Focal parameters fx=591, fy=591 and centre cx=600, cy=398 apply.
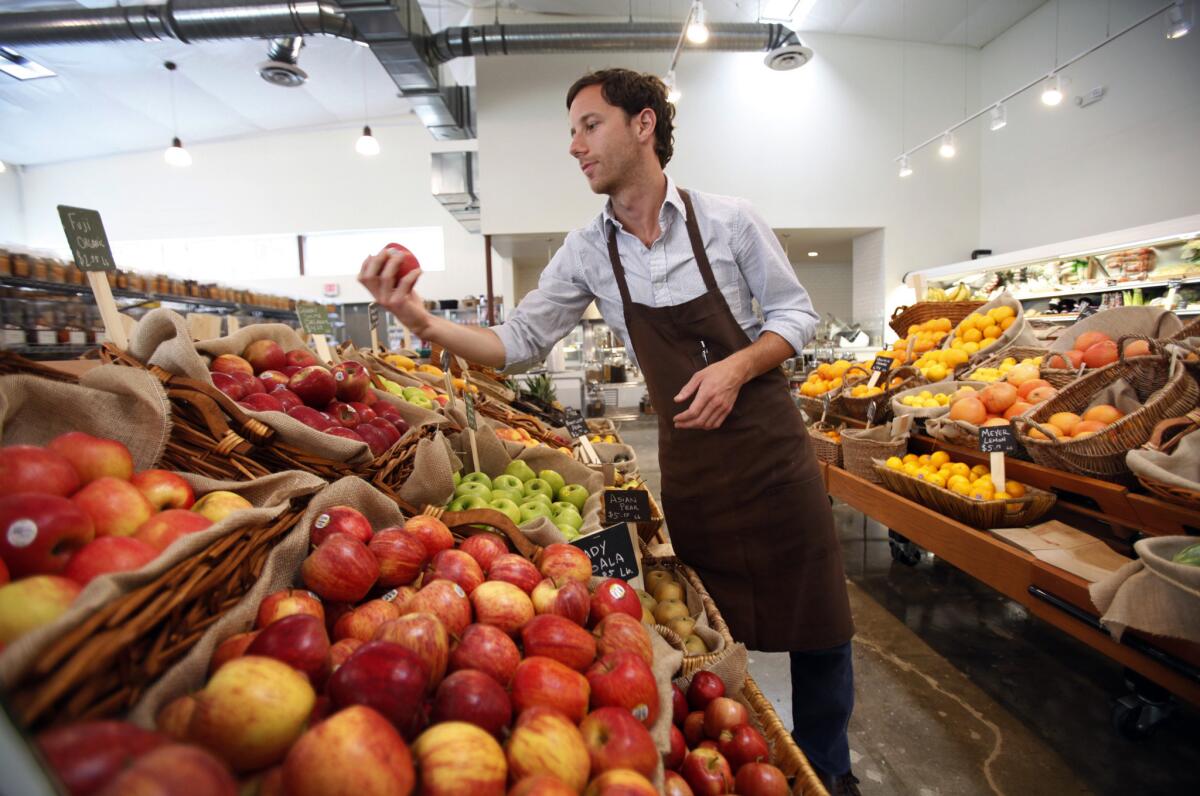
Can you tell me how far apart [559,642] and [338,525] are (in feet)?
1.45

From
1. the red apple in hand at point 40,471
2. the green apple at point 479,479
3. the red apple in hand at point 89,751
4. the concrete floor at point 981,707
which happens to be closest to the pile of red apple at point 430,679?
the red apple in hand at point 89,751

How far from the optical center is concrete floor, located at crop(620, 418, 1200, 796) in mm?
1852

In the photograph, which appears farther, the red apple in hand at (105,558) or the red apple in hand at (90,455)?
the red apple in hand at (90,455)

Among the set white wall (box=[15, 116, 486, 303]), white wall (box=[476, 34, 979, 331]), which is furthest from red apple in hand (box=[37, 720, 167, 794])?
white wall (box=[15, 116, 486, 303])

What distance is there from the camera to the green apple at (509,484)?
1.72 metres

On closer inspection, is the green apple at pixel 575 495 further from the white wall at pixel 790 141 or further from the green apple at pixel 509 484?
the white wall at pixel 790 141

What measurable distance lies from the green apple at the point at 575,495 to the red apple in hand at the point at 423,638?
1.06 meters

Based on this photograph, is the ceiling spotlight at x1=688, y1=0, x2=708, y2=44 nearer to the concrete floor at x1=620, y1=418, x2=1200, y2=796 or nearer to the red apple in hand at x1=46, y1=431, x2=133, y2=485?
the concrete floor at x1=620, y1=418, x2=1200, y2=796

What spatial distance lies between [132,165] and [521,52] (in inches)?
402

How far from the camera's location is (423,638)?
→ 2.54 feet

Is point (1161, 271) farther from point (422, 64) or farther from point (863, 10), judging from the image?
point (422, 64)

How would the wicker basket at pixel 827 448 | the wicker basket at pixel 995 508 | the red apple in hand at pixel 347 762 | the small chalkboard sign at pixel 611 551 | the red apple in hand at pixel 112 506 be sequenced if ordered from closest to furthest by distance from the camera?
1. the red apple in hand at pixel 347 762
2. the red apple in hand at pixel 112 506
3. the small chalkboard sign at pixel 611 551
4. the wicker basket at pixel 995 508
5. the wicker basket at pixel 827 448

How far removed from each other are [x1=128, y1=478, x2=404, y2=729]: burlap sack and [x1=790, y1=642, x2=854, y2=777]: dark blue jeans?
1.29 meters

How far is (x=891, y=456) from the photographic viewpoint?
10.2ft
